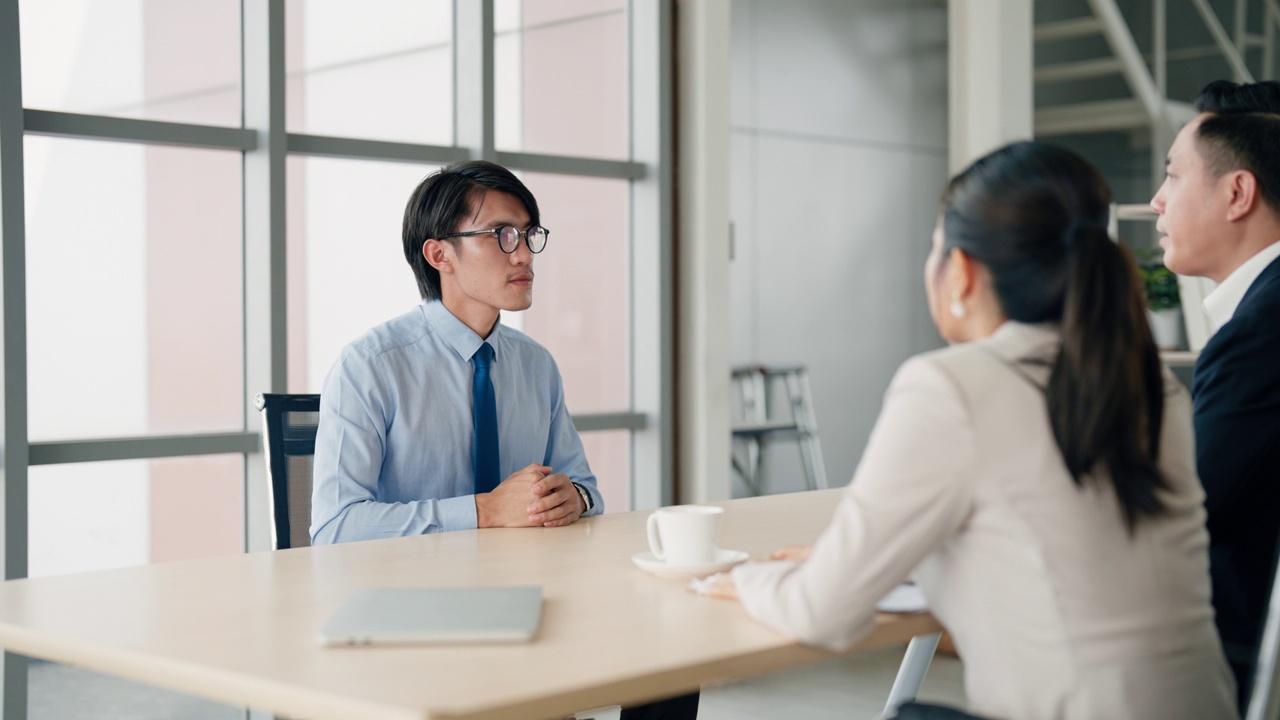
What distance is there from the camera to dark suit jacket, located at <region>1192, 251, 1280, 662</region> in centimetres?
176

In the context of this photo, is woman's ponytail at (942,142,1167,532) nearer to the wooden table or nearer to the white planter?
the wooden table

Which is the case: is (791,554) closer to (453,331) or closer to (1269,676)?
(1269,676)

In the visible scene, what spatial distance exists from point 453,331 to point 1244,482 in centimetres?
144

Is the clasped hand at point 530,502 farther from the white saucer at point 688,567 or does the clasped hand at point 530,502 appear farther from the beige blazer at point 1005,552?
the beige blazer at point 1005,552

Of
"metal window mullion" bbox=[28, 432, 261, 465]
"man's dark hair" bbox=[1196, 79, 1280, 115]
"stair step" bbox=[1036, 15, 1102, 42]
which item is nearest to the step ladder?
"metal window mullion" bbox=[28, 432, 261, 465]

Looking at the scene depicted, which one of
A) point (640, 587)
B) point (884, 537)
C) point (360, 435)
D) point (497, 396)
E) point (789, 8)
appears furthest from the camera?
point (789, 8)

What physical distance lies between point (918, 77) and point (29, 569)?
13.5 ft

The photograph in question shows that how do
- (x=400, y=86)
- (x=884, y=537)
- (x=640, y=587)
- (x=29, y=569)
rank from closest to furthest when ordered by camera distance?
(x=884, y=537) → (x=640, y=587) → (x=29, y=569) → (x=400, y=86)

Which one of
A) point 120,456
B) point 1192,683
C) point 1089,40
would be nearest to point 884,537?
point 1192,683

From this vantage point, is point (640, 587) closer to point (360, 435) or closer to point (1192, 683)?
point (1192, 683)

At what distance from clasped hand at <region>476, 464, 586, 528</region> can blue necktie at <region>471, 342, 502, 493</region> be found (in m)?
0.24

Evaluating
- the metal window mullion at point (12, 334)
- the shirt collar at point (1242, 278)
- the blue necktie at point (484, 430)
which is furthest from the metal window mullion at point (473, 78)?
the shirt collar at point (1242, 278)

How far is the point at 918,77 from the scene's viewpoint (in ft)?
18.4

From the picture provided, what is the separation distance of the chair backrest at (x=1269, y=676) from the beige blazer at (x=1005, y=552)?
0.09m
